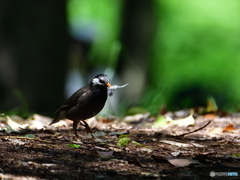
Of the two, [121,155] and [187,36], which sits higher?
[121,155]

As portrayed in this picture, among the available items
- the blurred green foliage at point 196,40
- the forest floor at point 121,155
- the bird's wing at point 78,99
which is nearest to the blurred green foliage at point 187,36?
the blurred green foliage at point 196,40

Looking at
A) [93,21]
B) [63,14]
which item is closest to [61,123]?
[63,14]

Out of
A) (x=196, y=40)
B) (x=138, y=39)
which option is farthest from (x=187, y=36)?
(x=138, y=39)

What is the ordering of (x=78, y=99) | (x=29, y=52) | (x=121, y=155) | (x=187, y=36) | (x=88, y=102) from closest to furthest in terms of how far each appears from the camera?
(x=121, y=155), (x=88, y=102), (x=78, y=99), (x=29, y=52), (x=187, y=36)

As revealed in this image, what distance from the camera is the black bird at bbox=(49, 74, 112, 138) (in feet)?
16.2

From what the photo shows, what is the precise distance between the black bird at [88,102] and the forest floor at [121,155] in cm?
20

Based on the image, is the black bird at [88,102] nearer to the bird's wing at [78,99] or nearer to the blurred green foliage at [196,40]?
the bird's wing at [78,99]

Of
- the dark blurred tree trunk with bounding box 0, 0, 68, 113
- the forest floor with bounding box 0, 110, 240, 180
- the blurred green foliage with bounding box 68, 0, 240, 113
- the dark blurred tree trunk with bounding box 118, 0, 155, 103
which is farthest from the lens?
the blurred green foliage with bounding box 68, 0, 240, 113

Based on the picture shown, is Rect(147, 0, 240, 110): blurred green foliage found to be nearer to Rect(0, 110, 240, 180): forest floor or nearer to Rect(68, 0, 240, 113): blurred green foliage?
Rect(68, 0, 240, 113): blurred green foliage

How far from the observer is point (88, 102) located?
495 centimetres

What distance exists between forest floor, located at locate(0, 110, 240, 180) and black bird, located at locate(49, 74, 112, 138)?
0.20 m

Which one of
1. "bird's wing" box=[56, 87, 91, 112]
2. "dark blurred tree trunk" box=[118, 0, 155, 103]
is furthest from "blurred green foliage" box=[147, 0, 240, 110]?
"bird's wing" box=[56, 87, 91, 112]

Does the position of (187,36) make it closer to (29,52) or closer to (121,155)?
(29,52)

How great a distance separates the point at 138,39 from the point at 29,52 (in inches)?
201
